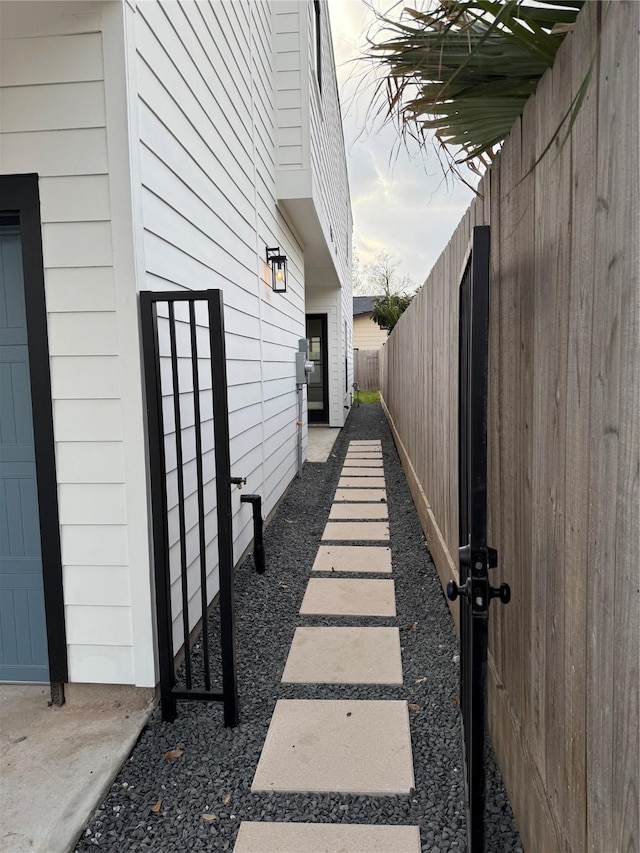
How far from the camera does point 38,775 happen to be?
191 cm

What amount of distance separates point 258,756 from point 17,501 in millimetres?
1389

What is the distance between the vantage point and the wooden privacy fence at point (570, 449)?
0.91 metres

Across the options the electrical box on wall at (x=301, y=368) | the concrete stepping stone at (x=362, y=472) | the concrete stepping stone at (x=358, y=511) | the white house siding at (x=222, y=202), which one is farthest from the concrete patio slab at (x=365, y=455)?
the concrete stepping stone at (x=358, y=511)

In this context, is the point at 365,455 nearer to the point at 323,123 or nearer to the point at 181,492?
→ the point at 323,123

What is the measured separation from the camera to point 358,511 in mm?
5301

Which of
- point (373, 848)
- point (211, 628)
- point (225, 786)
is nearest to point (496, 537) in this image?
point (373, 848)

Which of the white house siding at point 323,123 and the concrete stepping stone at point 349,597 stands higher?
the white house siding at point 323,123

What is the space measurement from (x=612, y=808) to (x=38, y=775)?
180cm

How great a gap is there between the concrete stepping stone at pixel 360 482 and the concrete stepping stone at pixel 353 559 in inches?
79.5

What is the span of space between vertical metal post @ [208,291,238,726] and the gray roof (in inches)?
1078

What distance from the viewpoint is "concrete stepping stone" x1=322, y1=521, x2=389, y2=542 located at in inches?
176

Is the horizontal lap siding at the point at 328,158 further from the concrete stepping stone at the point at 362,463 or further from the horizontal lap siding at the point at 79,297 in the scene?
the horizontal lap siding at the point at 79,297

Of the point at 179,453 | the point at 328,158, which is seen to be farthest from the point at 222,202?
the point at 328,158

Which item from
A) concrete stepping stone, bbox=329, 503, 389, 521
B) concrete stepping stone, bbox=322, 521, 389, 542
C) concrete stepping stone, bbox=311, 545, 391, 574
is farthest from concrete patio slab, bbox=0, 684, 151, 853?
concrete stepping stone, bbox=329, 503, 389, 521
